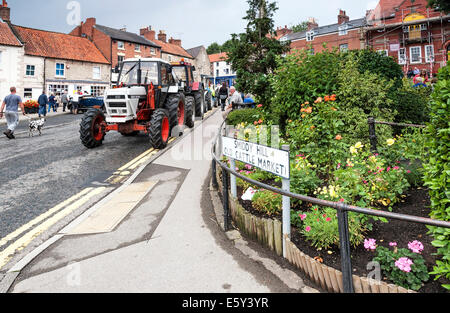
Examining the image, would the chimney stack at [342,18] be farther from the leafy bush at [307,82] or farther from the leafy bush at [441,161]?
the leafy bush at [441,161]

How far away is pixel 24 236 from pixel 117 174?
10.1ft

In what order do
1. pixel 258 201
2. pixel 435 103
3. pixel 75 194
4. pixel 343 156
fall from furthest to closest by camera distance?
pixel 75 194 < pixel 343 156 < pixel 258 201 < pixel 435 103

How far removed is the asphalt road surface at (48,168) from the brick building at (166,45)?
4210 cm

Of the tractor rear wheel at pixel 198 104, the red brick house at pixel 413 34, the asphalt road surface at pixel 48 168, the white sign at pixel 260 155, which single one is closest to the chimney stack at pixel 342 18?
the red brick house at pixel 413 34

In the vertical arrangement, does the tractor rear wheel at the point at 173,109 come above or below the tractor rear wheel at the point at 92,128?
above

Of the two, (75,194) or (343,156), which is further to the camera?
(75,194)

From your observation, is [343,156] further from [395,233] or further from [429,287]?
[429,287]

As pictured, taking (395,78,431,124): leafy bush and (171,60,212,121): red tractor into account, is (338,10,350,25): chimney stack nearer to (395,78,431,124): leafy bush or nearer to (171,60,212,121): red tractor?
(171,60,212,121): red tractor

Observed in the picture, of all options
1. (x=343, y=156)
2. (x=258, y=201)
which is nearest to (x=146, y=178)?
(x=258, y=201)

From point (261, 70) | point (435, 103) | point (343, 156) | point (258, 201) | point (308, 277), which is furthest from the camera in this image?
point (261, 70)

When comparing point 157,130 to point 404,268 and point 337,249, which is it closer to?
point 337,249

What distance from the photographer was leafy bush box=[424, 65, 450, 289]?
2.26 metres

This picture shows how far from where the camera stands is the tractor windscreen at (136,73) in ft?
34.1

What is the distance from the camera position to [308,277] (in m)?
2.88
